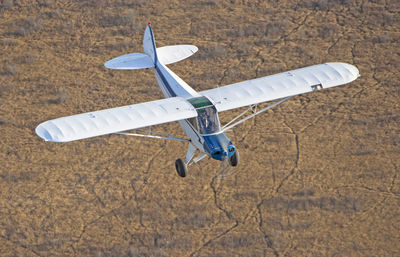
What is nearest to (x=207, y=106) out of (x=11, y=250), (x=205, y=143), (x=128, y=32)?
(x=205, y=143)

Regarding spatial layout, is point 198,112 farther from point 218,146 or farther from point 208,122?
point 218,146

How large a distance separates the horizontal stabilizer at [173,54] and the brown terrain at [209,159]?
3002 millimetres

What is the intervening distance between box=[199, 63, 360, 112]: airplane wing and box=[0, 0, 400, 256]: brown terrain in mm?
4436

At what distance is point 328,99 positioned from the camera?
116ft

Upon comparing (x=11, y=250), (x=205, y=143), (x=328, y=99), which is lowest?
(x=11, y=250)

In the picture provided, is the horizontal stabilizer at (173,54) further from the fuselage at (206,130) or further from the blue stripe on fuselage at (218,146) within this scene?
the blue stripe on fuselage at (218,146)

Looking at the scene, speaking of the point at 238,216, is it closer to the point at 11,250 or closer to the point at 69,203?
the point at 69,203

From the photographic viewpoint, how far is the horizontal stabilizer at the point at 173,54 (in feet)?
108

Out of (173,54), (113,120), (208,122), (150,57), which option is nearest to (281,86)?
(208,122)

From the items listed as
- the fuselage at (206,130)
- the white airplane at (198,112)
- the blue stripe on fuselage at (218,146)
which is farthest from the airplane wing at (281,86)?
the blue stripe on fuselage at (218,146)

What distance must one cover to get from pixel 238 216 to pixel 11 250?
8.89 m

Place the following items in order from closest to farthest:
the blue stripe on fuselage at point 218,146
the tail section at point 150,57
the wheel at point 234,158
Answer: the blue stripe on fuselage at point 218,146, the wheel at point 234,158, the tail section at point 150,57

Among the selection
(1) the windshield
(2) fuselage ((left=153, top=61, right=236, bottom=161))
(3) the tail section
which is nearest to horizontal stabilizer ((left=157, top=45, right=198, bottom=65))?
(3) the tail section

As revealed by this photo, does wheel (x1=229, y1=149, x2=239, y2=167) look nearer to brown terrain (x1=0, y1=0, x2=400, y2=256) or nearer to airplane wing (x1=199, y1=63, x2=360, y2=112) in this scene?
airplane wing (x1=199, y1=63, x2=360, y2=112)
